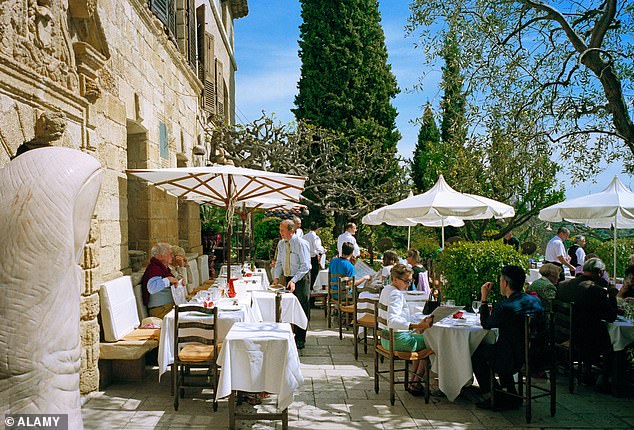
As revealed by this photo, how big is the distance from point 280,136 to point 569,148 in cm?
976

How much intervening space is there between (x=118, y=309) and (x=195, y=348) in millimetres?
1187

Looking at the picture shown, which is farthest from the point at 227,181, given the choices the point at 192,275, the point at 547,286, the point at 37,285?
the point at 37,285

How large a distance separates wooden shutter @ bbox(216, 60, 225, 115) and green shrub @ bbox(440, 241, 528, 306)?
11.1 metres

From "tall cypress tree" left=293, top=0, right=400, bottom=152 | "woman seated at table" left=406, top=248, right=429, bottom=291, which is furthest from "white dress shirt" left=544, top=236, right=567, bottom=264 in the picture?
"tall cypress tree" left=293, top=0, right=400, bottom=152

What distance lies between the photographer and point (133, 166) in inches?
342

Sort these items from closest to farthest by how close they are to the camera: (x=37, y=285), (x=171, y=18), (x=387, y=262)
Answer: (x=37, y=285) < (x=387, y=262) < (x=171, y=18)

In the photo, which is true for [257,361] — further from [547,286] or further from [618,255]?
[618,255]

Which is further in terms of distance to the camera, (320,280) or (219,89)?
(219,89)

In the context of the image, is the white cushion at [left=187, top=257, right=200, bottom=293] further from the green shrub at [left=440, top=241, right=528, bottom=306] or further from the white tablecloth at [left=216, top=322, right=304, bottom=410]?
the white tablecloth at [left=216, top=322, right=304, bottom=410]

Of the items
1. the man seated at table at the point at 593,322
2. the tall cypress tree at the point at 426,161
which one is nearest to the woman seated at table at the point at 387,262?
the man seated at table at the point at 593,322

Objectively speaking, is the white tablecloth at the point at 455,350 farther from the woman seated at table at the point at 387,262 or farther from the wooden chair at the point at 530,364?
the woman seated at table at the point at 387,262

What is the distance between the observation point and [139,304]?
23.4 ft

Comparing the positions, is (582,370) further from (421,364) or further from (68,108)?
(68,108)

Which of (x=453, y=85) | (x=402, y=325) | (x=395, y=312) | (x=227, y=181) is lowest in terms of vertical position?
(x=402, y=325)
